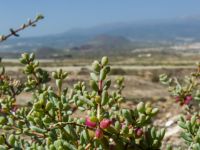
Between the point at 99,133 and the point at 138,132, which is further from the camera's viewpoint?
the point at 138,132

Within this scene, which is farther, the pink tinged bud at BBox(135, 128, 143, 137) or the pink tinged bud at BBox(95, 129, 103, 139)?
the pink tinged bud at BBox(135, 128, 143, 137)

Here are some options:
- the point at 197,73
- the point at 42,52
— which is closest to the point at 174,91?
the point at 197,73

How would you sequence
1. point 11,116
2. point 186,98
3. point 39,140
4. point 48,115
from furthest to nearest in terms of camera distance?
point 186,98 → point 39,140 → point 11,116 → point 48,115

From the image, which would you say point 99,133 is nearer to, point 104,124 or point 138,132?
point 104,124

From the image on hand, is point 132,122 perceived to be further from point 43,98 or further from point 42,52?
point 42,52

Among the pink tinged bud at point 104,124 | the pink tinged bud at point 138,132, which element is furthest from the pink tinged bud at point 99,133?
the pink tinged bud at point 138,132

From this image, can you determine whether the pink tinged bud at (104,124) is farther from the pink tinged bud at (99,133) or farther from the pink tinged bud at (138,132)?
the pink tinged bud at (138,132)

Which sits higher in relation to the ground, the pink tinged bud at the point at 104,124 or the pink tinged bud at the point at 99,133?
the pink tinged bud at the point at 104,124

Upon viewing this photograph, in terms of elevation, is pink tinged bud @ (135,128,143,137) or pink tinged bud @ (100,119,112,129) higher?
pink tinged bud @ (100,119,112,129)

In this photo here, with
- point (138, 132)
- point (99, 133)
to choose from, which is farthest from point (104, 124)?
point (138, 132)

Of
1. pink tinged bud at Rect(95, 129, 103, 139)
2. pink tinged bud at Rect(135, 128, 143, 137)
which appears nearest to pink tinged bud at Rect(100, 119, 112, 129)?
pink tinged bud at Rect(95, 129, 103, 139)

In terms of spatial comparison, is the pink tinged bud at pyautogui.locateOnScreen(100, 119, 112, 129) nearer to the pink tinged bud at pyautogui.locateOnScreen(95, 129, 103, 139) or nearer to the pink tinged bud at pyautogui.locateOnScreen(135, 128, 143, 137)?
the pink tinged bud at pyautogui.locateOnScreen(95, 129, 103, 139)

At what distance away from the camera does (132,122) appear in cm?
170

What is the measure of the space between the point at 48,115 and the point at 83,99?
133mm
